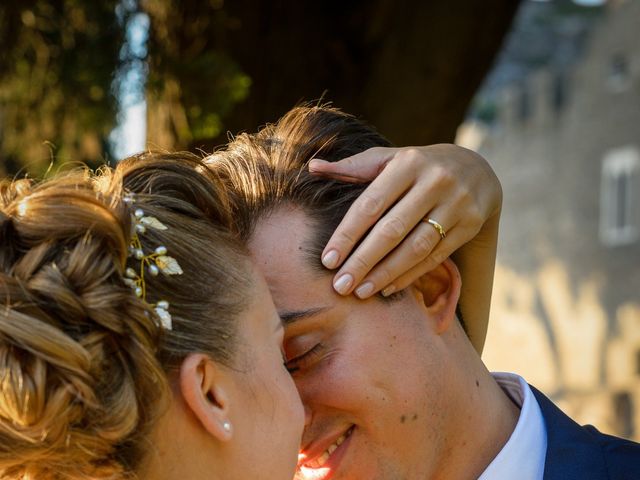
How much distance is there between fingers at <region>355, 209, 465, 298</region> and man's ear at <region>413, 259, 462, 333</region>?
250 mm

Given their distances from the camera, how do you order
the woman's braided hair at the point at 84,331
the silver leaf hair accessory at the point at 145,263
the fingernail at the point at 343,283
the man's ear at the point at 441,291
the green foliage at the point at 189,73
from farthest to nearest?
the green foliage at the point at 189,73 < the man's ear at the point at 441,291 < the fingernail at the point at 343,283 < the silver leaf hair accessory at the point at 145,263 < the woman's braided hair at the point at 84,331

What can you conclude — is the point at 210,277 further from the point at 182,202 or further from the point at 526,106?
the point at 526,106

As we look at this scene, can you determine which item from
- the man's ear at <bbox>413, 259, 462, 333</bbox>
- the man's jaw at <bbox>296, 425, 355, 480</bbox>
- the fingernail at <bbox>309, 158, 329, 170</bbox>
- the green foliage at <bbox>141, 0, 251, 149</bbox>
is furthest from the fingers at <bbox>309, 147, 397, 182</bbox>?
the green foliage at <bbox>141, 0, 251, 149</bbox>

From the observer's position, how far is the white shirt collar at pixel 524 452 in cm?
322

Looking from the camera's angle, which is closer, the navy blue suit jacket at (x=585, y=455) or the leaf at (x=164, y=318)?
the leaf at (x=164, y=318)

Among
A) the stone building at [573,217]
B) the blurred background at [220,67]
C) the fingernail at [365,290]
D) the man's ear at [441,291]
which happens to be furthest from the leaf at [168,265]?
the stone building at [573,217]

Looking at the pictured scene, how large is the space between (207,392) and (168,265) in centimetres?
26

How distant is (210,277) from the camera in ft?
7.74

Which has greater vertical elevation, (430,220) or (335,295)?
(430,220)

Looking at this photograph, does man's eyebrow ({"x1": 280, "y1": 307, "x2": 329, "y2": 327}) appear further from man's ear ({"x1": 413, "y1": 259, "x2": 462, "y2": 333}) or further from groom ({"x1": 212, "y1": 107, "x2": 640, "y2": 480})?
man's ear ({"x1": 413, "y1": 259, "x2": 462, "y2": 333})

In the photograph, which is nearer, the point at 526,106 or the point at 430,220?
the point at 430,220

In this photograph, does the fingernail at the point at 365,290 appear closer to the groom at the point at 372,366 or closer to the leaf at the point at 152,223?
the groom at the point at 372,366

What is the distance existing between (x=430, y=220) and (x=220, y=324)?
84 cm

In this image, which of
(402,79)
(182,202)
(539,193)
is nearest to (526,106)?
(539,193)
